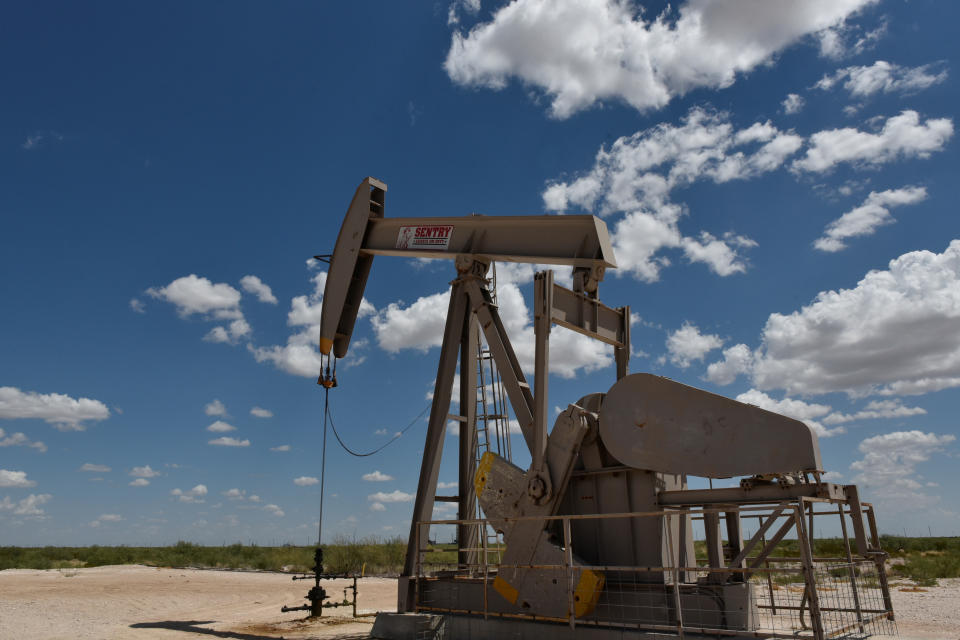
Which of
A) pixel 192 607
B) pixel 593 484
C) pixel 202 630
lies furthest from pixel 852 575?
pixel 192 607

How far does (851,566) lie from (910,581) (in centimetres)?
1786

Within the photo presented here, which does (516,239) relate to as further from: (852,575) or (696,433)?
(852,575)

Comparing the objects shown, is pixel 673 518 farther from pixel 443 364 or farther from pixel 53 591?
pixel 53 591

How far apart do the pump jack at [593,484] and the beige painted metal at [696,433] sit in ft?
0.04

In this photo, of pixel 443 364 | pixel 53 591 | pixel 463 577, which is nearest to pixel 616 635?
pixel 463 577

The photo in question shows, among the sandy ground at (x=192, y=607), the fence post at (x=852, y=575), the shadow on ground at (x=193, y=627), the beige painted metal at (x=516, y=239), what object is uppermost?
the beige painted metal at (x=516, y=239)

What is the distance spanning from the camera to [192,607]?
13727 mm

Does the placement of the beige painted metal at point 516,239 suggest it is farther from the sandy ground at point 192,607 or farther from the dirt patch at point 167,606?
the dirt patch at point 167,606

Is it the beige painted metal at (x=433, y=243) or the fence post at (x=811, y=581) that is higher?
the beige painted metal at (x=433, y=243)

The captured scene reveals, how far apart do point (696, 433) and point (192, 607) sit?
39.0 feet

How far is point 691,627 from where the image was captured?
235 inches

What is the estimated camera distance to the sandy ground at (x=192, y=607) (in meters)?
9.89

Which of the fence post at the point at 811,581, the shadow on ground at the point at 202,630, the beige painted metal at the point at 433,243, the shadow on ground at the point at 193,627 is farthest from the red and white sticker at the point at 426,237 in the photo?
the fence post at the point at 811,581

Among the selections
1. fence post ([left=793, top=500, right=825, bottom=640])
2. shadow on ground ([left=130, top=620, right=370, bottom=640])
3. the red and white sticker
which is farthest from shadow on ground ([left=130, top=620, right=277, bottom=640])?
fence post ([left=793, top=500, right=825, bottom=640])
